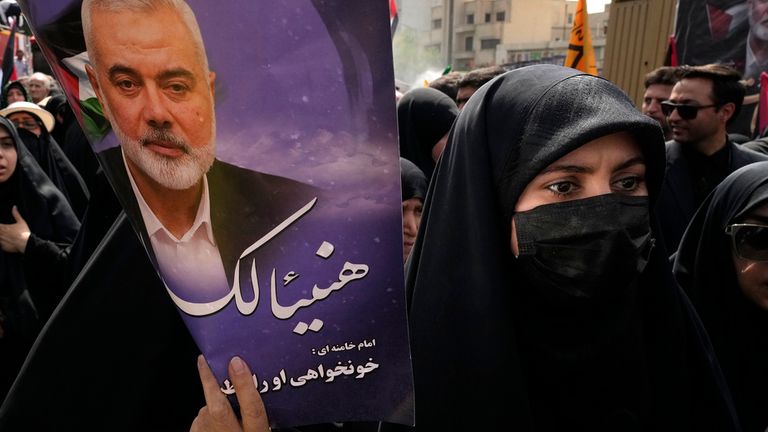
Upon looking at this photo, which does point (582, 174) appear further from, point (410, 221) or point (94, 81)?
point (410, 221)

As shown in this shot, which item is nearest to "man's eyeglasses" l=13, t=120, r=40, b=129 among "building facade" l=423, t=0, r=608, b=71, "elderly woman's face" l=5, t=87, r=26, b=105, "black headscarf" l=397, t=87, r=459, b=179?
"elderly woman's face" l=5, t=87, r=26, b=105

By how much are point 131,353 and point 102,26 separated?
671 mm

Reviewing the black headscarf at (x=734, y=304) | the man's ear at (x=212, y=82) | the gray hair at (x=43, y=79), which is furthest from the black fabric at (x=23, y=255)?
the gray hair at (x=43, y=79)

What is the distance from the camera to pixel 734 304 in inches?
67.2

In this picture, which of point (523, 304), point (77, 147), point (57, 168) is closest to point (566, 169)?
point (523, 304)

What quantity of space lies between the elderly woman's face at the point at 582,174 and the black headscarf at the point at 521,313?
0.03m

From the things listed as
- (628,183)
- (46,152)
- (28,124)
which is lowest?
(46,152)

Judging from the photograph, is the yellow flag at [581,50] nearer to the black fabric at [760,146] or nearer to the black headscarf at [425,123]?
the black fabric at [760,146]

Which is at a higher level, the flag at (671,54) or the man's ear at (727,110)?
the flag at (671,54)

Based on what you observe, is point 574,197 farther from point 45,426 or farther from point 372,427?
point 45,426

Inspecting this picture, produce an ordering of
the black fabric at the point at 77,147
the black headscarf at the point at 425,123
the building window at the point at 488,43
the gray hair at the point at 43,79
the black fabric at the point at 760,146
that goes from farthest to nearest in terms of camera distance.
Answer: the building window at the point at 488,43 < the gray hair at the point at 43,79 < the black fabric at the point at 77,147 < the black fabric at the point at 760,146 < the black headscarf at the point at 425,123

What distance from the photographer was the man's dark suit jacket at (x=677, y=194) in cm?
302

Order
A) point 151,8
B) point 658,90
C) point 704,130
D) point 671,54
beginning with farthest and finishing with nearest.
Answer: point 671,54 → point 658,90 → point 704,130 → point 151,8

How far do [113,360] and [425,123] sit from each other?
104 inches
